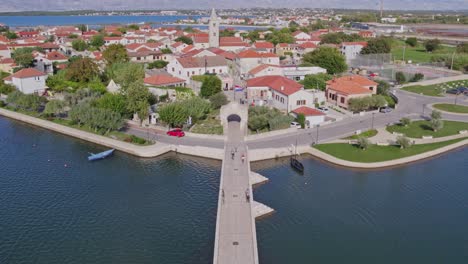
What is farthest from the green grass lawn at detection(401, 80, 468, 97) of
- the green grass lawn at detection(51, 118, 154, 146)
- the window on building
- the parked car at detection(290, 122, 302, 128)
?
the green grass lawn at detection(51, 118, 154, 146)

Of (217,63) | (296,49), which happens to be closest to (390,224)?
(217,63)

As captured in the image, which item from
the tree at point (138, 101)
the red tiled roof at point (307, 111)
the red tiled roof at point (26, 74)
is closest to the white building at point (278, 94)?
the red tiled roof at point (307, 111)

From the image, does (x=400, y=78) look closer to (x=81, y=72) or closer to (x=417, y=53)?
(x=417, y=53)

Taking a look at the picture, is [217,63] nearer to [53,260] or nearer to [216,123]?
[216,123]

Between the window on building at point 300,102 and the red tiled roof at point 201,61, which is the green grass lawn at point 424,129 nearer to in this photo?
the window on building at point 300,102

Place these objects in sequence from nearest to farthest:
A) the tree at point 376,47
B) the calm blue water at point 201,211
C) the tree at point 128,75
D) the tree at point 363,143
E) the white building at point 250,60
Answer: the calm blue water at point 201,211 < the tree at point 363,143 < the tree at point 128,75 < the white building at point 250,60 < the tree at point 376,47
